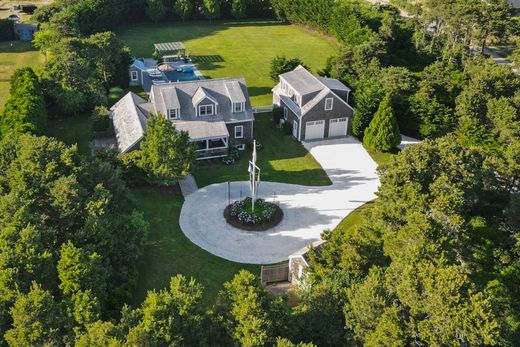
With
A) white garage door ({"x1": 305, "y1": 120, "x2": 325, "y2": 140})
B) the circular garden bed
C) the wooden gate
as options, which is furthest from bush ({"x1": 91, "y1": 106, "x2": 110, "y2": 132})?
the wooden gate

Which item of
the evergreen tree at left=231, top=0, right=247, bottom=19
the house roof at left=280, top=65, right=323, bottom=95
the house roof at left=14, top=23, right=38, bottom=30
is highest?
the evergreen tree at left=231, top=0, right=247, bottom=19

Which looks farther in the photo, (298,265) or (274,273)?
(274,273)

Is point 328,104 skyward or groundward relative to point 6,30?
groundward

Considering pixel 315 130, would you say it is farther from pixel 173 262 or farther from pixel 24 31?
pixel 24 31

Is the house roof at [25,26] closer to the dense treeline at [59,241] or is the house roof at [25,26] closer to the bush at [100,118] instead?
the bush at [100,118]

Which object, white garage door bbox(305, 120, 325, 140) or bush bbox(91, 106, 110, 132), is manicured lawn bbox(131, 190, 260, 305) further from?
white garage door bbox(305, 120, 325, 140)

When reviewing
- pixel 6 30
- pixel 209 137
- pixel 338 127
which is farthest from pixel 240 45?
pixel 209 137
